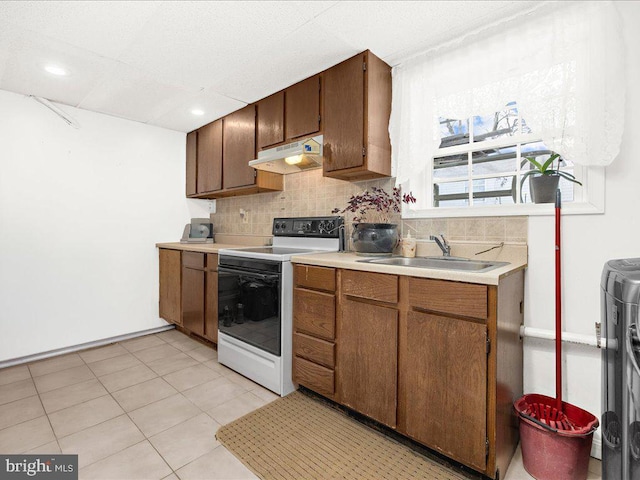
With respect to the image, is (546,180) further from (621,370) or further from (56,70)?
(56,70)

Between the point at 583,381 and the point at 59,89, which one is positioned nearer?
the point at 583,381

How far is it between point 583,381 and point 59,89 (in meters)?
4.09

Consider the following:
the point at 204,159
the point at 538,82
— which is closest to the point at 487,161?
the point at 538,82

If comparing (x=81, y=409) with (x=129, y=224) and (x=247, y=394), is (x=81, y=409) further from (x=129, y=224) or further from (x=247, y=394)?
(x=129, y=224)

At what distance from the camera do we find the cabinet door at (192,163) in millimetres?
3648

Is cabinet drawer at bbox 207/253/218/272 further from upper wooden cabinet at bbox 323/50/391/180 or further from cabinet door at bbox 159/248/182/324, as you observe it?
upper wooden cabinet at bbox 323/50/391/180

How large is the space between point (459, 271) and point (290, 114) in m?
1.85

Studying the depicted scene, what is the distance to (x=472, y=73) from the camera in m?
1.86

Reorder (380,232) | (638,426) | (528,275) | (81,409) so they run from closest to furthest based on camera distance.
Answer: (638,426), (528,275), (81,409), (380,232)

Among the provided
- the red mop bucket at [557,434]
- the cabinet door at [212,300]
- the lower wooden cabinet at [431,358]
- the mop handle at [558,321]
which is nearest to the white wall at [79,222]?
the cabinet door at [212,300]

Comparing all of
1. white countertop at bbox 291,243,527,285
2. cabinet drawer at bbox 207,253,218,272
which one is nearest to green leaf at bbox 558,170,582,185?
white countertop at bbox 291,243,527,285

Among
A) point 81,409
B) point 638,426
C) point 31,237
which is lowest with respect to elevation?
point 81,409

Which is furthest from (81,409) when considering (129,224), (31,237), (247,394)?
(129,224)

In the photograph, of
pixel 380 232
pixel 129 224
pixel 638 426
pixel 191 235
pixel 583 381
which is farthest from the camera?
pixel 191 235
